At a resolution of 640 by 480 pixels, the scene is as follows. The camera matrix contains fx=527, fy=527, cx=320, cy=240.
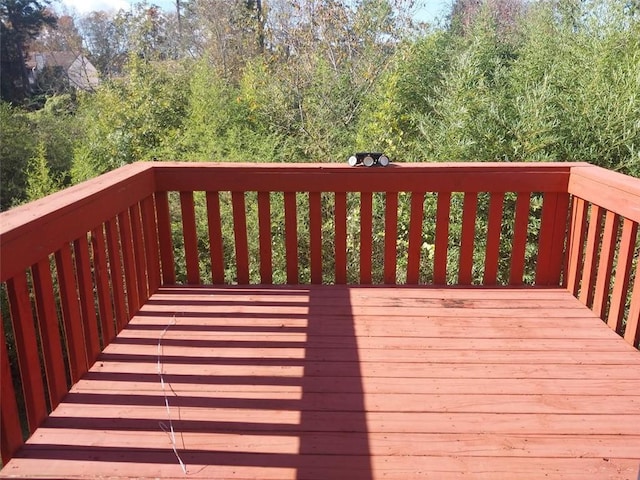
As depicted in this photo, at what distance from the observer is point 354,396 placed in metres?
1.95

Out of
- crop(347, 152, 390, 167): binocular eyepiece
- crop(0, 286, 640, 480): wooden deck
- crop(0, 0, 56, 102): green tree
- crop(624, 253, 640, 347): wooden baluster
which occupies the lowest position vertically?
crop(0, 286, 640, 480): wooden deck

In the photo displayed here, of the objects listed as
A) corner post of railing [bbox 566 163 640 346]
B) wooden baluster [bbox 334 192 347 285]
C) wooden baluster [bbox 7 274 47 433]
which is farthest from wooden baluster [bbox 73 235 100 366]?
corner post of railing [bbox 566 163 640 346]

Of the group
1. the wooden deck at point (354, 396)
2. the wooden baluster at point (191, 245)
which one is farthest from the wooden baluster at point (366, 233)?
the wooden baluster at point (191, 245)

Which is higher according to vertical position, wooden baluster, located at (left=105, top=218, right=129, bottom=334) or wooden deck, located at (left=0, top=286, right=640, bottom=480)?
wooden baluster, located at (left=105, top=218, right=129, bottom=334)

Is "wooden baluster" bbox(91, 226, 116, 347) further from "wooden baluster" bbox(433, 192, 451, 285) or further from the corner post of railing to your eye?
the corner post of railing

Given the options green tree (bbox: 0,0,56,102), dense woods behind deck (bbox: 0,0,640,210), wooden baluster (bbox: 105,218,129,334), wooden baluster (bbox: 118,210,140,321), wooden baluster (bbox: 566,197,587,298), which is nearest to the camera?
wooden baluster (bbox: 105,218,129,334)

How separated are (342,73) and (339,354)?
15.8 feet

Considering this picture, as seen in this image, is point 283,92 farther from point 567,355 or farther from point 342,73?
point 567,355

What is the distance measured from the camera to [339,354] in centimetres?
226

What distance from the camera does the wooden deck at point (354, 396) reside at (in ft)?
5.23

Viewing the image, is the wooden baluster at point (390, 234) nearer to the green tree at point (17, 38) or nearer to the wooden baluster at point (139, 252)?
the wooden baluster at point (139, 252)

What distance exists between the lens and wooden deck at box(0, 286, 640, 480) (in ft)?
5.23

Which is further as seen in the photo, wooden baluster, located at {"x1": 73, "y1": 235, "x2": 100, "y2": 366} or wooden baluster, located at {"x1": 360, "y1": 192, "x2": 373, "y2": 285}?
wooden baluster, located at {"x1": 360, "y1": 192, "x2": 373, "y2": 285}

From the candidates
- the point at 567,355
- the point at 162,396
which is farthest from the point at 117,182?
the point at 567,355
